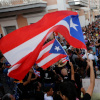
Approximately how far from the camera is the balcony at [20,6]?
32.3 ft

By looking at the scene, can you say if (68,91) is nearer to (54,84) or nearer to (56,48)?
(56,48)

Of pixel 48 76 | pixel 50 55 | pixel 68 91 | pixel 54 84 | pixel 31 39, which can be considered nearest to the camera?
pixel 68 91

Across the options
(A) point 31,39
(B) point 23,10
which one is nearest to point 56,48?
(A) point 31,39

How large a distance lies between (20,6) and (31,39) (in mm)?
8319

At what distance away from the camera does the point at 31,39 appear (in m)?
2.56

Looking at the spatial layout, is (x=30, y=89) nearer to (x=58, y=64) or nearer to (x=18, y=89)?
(x=18, y=89)

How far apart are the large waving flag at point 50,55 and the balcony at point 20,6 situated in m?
7.09

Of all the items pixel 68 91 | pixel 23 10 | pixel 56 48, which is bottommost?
pixel 56 48

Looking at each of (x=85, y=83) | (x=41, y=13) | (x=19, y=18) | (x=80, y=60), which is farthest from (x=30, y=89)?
(x=19, y=18)

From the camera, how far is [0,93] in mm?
4172

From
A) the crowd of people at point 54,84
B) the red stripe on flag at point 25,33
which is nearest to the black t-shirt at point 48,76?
the crowd of people at point 54,84

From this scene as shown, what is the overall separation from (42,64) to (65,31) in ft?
3.71

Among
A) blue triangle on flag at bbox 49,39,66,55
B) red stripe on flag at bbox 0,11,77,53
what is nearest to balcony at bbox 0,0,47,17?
blue triangle on flag at bbox 49,39,66,55

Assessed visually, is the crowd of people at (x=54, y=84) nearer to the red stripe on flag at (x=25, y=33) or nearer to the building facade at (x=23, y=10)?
the red stripe on flag at (x=25, y=33)
